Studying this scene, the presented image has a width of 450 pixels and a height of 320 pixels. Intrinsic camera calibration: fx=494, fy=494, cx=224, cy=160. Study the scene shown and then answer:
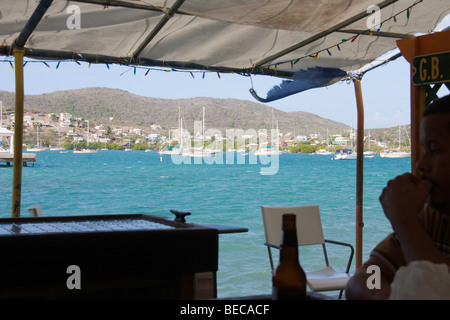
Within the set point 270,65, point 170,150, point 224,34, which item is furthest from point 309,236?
point 170,150

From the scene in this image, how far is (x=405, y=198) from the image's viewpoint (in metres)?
0.87

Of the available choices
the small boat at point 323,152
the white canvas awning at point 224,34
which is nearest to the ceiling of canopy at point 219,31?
the white canvas awning at point 224,34

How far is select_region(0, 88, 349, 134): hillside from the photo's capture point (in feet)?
194

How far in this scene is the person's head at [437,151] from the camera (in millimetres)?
891

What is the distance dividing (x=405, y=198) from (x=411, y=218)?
0.12 feet

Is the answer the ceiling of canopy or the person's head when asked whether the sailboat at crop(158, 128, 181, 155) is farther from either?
the person's head

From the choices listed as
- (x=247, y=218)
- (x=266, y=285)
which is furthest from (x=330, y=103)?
(x=266, y=285)

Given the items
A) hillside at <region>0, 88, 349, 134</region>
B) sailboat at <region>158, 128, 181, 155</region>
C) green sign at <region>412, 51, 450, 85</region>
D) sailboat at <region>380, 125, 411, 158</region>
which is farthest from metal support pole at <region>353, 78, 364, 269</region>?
sailboat at <region>158, 128, 181, 155</region>

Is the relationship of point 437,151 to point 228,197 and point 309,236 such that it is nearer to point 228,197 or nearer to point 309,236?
point 309,236

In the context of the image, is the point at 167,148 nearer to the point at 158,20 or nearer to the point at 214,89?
the point at 214,89

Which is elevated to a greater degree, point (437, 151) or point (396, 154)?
point (396, 154)

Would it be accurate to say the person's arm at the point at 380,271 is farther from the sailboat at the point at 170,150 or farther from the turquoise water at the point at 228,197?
the sailboat at the point at 170,150

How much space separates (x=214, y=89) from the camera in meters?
84.6
